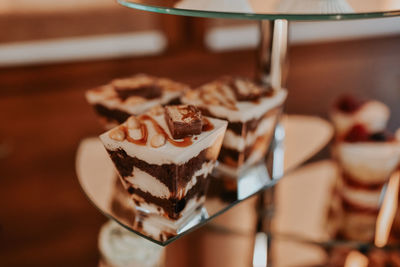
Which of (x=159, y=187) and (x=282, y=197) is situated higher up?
(x=159, y=187)

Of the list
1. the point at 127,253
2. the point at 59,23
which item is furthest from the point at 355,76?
the point at 127,253

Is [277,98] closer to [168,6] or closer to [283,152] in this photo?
[283,152]

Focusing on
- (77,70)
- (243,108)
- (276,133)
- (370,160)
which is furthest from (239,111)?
(77,70)

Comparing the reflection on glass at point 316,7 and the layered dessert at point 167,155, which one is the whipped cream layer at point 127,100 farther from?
the reflection on glass at point 316,7

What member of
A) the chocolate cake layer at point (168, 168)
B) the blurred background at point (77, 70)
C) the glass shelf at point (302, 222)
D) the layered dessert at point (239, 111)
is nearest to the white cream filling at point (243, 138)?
the layered dessert at point (239, 111)

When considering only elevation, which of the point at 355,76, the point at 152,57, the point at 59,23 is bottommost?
the point at 355,76

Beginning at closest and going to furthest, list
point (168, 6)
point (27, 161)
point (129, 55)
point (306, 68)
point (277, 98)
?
1. point (168, 6)
2. point (277, 98)
3. point (27, 161)
4. point (129, 55)
5. point (306, 68)

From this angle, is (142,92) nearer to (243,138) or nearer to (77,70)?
(243,138)
